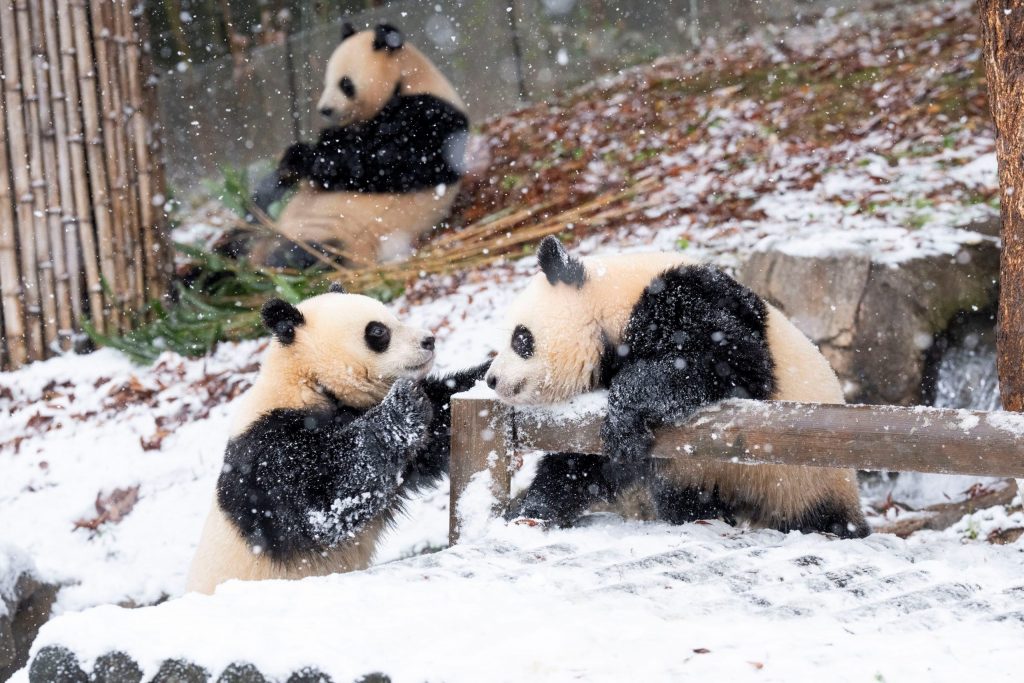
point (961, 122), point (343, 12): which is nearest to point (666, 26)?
point (343, 12)

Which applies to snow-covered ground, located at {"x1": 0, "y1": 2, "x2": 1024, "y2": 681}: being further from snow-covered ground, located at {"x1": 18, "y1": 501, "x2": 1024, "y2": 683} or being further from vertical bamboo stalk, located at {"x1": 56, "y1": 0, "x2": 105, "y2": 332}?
vertical bamboo stalk, located at {"x1": 56, "y1": 0, "x2": 105, "y2": 332}

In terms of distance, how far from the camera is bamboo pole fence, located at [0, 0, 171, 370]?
6.24 m

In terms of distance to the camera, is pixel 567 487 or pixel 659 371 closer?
pixel 659 371

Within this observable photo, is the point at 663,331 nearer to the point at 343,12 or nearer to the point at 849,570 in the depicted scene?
the point at 849,570

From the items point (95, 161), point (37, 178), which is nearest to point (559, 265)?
point (95, 161)

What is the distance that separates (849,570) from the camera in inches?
99.8

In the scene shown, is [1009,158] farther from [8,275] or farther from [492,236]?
[8,275]

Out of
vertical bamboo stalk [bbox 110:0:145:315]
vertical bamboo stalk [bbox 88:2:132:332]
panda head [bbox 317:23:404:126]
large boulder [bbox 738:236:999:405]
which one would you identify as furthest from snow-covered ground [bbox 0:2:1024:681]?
panda head [bbox 317:23:404:126]

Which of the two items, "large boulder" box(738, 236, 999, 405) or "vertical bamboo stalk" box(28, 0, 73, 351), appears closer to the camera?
"large boulder" box(738, 236, 999, 405)

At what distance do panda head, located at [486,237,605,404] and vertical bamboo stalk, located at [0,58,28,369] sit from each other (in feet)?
14.2

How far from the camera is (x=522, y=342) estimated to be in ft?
10.4

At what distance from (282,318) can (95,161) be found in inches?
142

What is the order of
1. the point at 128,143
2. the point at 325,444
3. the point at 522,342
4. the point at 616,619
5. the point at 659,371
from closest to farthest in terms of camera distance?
1. the point at 616,619
2. the point at 659,371
3. the point at 522,342
4. the point at 325,444
5. the point at 128,143

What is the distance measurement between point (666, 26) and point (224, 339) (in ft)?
19.4
